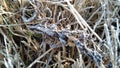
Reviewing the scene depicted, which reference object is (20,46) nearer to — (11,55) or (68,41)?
(11,55)

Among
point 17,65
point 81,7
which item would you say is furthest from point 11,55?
point 81,7

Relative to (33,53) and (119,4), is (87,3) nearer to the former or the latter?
(119,4)

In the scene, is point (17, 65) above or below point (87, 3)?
below

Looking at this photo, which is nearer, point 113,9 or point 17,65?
point 17,65

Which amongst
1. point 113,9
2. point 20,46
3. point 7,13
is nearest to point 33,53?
point 20,46

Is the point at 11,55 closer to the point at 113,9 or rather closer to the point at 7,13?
the point at 7,13

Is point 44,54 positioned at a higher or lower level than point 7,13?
lower

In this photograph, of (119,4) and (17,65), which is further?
(119,4)
